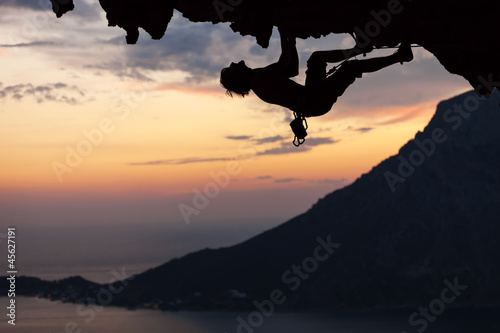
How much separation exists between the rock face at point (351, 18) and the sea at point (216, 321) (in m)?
82.1

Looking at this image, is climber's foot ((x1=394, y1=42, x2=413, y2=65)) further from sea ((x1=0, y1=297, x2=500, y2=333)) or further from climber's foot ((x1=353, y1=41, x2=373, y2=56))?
sea ((x1=0, y1=297, x2=500, y2=333))

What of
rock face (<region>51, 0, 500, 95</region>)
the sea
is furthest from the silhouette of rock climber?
the sea

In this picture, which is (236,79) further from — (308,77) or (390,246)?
(390,246)

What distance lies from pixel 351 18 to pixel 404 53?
0.74m

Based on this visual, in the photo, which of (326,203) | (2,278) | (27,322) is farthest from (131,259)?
(27,322)

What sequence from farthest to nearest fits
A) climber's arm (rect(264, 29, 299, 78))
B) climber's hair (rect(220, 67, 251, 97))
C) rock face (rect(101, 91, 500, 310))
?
rock face (rect(101, 91, 500, 310)) < climber's arm (rect(264, 29, 299, 78)) < climber's hair (rect(220, 67, 251, 97))

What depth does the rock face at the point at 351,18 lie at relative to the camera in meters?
4.51

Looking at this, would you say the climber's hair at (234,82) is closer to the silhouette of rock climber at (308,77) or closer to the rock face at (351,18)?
the silhouette of rock climber at (308,77)

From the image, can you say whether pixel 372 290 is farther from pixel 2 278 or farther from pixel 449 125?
pixel 2 278

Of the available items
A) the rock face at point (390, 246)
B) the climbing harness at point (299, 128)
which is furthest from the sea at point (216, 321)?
the climbing harness at point (299, 128)

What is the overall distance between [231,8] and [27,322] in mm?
94173

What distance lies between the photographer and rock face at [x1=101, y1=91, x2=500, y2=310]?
13362 centimetres

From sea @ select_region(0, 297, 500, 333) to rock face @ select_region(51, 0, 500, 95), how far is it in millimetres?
82124

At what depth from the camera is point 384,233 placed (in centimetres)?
15625
